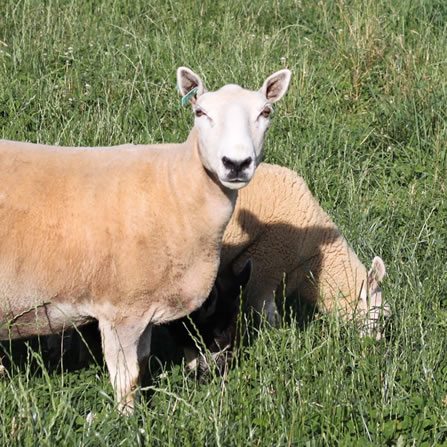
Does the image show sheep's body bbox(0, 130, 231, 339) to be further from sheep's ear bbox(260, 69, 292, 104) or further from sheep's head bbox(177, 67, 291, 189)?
sheep's ear bbox(260, 69, 292, 104)

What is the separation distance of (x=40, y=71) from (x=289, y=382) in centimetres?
393

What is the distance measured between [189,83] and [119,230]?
0.82 metres

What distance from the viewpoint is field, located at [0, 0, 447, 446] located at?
3.91 m

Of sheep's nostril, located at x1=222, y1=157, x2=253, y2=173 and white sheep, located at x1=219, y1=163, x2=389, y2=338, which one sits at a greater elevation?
sheep's nostril, located at x1=222, y1=157, x2=253, y2=173

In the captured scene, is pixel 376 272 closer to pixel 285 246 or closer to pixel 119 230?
pixel 285 246

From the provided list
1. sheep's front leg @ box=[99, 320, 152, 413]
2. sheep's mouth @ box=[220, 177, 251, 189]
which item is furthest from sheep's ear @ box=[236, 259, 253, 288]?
sheep's mouth @ box=[220, 177, 251, 189]

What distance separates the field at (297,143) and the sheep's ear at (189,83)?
4.17 ft

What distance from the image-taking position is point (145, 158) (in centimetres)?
448

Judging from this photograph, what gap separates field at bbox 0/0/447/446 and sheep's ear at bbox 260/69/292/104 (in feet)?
3.92

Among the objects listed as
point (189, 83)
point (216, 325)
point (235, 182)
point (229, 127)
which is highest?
point (189, 83)

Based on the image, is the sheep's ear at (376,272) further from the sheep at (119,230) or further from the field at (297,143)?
the sheep at (119,230)

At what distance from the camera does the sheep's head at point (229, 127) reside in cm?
391

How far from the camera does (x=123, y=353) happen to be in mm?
4266

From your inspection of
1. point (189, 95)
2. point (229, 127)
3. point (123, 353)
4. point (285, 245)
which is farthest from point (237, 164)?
point (285, 245)
